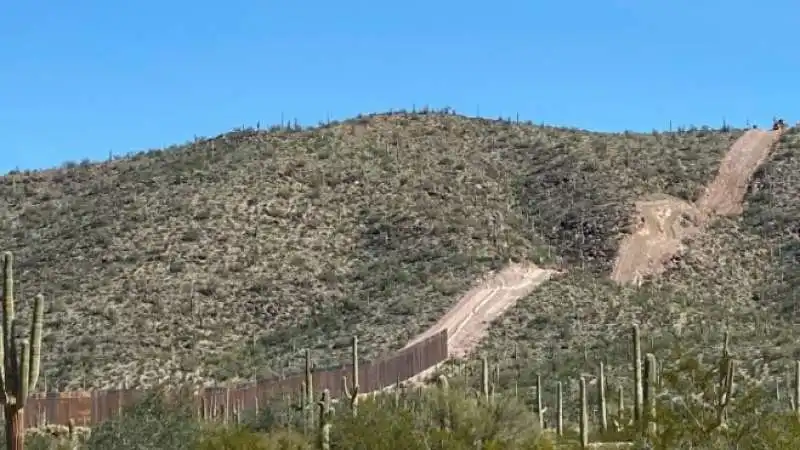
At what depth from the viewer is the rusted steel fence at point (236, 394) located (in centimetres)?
3650

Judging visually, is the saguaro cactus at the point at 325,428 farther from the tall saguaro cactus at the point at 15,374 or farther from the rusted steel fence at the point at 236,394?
the tall saguaro cactus at the point at 15,374

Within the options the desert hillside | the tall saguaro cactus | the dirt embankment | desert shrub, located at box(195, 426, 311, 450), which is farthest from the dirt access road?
the tall saguaro cactus

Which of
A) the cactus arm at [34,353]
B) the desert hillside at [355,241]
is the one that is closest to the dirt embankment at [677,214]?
the desert hillside at [355,241]

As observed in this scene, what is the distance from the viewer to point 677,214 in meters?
70.6

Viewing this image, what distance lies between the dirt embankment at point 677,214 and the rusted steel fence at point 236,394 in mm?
19174

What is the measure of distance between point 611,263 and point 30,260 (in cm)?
3007

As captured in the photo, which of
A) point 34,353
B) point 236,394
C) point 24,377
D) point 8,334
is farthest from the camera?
point 236,394

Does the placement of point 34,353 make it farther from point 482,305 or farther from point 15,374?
point 482,305

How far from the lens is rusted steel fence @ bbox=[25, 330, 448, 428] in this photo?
120 feet

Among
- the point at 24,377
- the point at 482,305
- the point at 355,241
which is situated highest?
the point at 355,241

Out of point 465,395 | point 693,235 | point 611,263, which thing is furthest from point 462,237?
point 465,395

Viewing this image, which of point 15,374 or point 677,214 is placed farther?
point 677,214

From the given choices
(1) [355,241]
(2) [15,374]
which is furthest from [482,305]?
(2) [15,374]

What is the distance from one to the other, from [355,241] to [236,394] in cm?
2843
